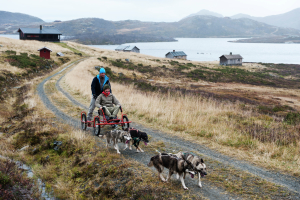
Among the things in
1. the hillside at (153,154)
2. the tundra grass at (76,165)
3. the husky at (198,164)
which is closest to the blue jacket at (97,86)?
the hillside at (153,154)

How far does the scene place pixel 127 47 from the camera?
114m

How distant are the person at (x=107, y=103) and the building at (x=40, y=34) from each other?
8860 cm

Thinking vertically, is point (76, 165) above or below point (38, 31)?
below

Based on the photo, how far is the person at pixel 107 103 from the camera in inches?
360

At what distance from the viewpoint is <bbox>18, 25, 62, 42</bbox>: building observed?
83438 mm

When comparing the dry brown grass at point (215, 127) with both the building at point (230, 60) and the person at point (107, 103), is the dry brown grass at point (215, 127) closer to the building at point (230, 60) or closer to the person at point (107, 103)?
the person at point (107, 103)

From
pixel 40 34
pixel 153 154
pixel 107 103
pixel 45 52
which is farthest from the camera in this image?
pixel 40 34

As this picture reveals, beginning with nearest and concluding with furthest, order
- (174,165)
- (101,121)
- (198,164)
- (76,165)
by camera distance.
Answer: (198,164), (174,165), (76,165), (101,121)

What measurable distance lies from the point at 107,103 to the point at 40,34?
89.3 m

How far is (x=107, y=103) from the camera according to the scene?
955 cm

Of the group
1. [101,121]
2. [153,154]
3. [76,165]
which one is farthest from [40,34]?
[153,154]

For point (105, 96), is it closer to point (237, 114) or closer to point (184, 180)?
point (184, 180)

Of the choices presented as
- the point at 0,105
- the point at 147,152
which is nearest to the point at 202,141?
the point at 147,152

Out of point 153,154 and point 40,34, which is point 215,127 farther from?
point 40,34
